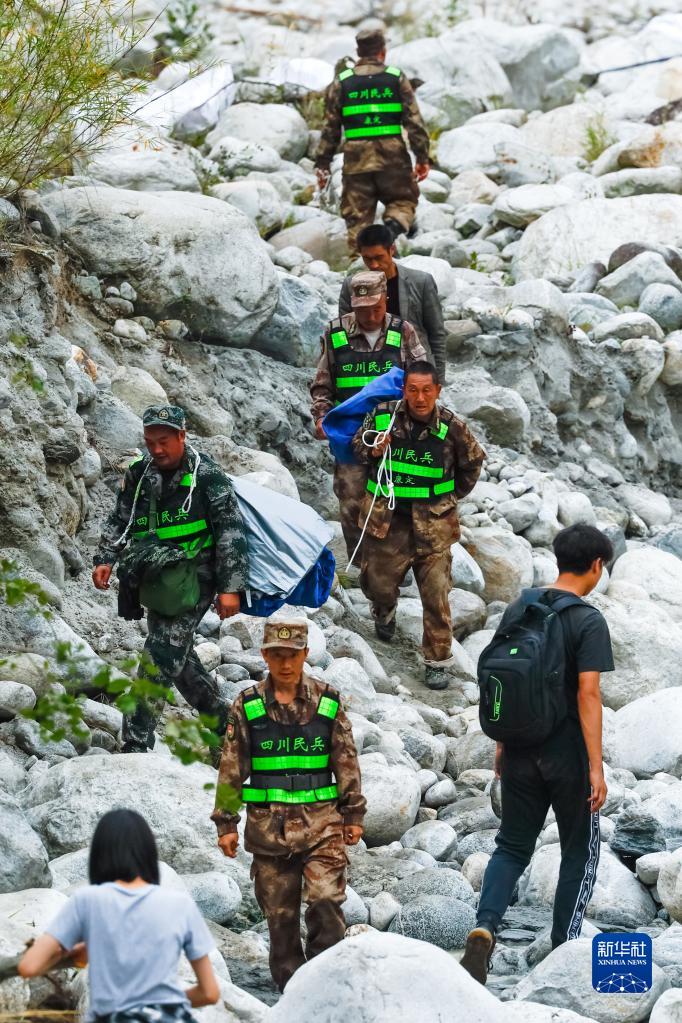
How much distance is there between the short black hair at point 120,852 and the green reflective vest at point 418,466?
522 centimetres

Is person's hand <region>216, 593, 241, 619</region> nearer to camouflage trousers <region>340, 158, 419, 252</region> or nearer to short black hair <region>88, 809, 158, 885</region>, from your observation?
short black hair <region>88, 809, 158, 885</region>

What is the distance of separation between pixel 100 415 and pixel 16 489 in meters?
1.51

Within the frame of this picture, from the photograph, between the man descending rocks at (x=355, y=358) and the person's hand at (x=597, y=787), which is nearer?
the person's hand at (x=597, y=787)

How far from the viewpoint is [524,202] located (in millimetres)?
17797

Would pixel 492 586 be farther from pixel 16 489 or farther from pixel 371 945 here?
pixel 371 945

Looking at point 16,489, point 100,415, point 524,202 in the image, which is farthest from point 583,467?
point 16,489

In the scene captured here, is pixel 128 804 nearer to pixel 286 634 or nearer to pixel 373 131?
pixel 286 634

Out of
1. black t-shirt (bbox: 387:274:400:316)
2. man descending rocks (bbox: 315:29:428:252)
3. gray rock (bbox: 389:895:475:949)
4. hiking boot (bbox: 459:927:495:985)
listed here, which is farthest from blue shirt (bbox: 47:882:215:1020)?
man descending rocks (bbox: 315:29:428:252)

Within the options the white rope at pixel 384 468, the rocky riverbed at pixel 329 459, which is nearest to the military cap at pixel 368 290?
the white rope at pixel 384 468

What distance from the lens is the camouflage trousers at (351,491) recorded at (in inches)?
379

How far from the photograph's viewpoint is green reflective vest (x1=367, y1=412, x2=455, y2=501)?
905cm

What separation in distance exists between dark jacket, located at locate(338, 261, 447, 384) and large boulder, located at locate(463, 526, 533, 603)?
1.61 metres

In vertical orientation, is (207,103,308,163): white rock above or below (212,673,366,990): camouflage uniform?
above

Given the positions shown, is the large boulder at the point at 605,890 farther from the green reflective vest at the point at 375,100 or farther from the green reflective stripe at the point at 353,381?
the green reflective vest at the point at 375,100
